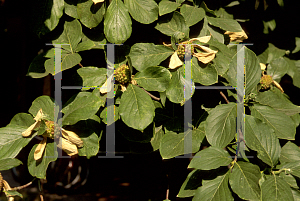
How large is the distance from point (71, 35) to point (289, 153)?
1.15 m

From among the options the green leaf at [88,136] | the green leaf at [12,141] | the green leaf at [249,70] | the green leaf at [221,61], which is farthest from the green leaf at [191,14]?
the green leaf at [12,141]

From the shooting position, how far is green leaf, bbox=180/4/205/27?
1.14m

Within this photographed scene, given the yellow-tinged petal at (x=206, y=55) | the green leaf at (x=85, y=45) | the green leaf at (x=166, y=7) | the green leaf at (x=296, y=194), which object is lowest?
the green leaf at (x=296, y=194)

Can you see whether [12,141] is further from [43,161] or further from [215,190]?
[215,190]

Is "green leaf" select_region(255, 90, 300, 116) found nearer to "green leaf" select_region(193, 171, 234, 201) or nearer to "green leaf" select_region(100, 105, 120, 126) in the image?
"green leaf" select_region(193, 171, 234, 201)

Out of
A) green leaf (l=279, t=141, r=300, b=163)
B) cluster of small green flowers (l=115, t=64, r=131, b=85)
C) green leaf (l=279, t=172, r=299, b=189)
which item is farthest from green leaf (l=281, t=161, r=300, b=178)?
cluster of small green flowers (l=115, t=64, r=131, b=85)

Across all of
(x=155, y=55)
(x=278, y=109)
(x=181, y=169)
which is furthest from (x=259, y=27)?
(x=181, y=169)

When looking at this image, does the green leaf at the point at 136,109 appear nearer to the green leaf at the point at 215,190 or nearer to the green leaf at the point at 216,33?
the green leaf at the point at 215,190

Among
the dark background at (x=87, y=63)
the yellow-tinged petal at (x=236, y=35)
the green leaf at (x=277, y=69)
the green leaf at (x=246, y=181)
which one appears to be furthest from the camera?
the green leaf at (x=277, y=69)

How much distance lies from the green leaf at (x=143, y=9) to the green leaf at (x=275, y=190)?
79cm

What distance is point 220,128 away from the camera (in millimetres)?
976

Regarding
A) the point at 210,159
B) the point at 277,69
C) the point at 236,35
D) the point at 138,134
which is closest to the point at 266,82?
the point at 277,69

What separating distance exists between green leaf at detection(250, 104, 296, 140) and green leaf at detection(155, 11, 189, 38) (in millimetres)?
454

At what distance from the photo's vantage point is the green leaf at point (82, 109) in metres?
0.95
